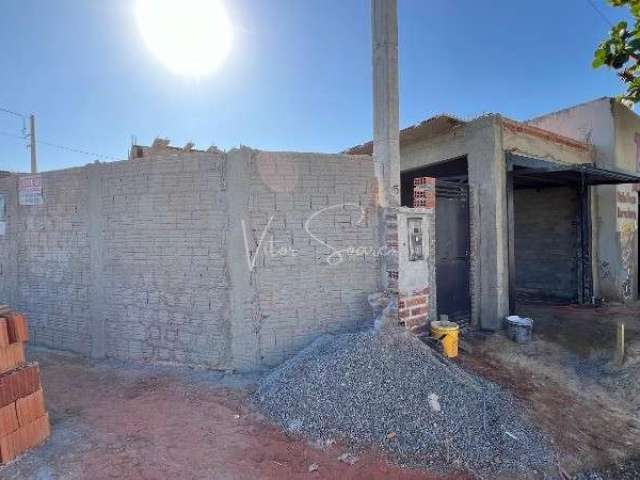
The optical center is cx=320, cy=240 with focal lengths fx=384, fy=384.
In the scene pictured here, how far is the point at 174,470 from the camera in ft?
10.4

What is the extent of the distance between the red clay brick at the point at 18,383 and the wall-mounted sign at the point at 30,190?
3736 mm

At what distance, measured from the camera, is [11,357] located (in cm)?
349

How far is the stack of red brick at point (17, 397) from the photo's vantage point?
331 centimetres

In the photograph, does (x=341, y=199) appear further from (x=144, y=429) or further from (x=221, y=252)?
(x=144, y=429)

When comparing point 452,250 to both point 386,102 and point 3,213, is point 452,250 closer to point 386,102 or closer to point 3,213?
point 386,102

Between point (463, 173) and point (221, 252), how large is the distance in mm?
5690

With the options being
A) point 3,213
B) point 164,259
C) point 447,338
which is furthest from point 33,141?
point 447,338

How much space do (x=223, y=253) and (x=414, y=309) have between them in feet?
9.33

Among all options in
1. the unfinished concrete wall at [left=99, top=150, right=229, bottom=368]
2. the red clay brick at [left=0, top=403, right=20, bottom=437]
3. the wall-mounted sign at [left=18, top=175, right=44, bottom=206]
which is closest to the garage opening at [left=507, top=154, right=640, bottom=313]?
the unfinished concrete wall at [left=99, top=150, right=229, bottom=368]

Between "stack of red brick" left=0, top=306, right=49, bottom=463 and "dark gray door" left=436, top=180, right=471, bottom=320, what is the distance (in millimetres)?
5536

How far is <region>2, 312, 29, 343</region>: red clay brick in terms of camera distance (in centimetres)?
350

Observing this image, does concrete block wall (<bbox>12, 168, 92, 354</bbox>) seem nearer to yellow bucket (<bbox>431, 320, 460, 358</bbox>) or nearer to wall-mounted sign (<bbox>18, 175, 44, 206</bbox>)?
wall-mounted sign (<bbox>18, 175, 44, 206</bbox>)

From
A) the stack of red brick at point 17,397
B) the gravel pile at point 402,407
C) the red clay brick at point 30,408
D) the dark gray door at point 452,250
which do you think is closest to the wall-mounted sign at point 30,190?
the stack of red brick at point 17,397

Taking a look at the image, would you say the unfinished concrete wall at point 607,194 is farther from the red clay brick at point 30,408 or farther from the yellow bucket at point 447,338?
the red clay brick at point 30,408
